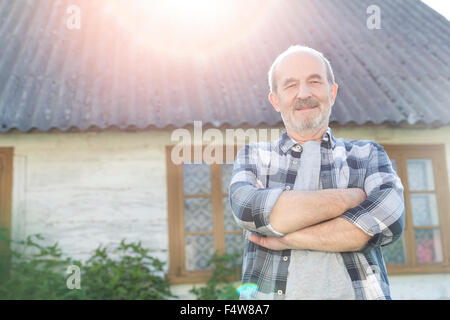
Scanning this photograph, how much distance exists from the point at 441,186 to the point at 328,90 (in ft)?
16.8

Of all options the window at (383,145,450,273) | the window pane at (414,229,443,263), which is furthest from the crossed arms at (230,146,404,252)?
the window pane at (414,229,443,263)

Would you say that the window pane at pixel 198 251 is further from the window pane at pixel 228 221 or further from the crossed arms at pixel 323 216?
the crossed arms at pixel 323 216

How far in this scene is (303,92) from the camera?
76.3 inches

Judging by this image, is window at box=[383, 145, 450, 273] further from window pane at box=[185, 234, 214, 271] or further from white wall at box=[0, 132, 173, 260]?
white wall at box=[0, 132, 173, 260]

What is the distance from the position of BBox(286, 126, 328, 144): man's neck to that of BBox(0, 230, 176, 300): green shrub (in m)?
3.89

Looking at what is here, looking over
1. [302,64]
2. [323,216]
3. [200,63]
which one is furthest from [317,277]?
[200,63]

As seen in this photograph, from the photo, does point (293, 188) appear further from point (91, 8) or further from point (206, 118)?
point (91, 8)

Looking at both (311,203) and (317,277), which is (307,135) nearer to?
(311,203)

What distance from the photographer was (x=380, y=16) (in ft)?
28.0

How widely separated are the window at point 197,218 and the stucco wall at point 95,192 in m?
0.13

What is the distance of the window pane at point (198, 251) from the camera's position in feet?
19.3

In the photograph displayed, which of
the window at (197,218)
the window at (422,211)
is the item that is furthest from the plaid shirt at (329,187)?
the window at (422,211)

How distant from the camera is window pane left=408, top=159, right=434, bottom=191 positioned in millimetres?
6402

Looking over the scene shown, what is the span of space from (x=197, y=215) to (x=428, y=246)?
3.25 meters
